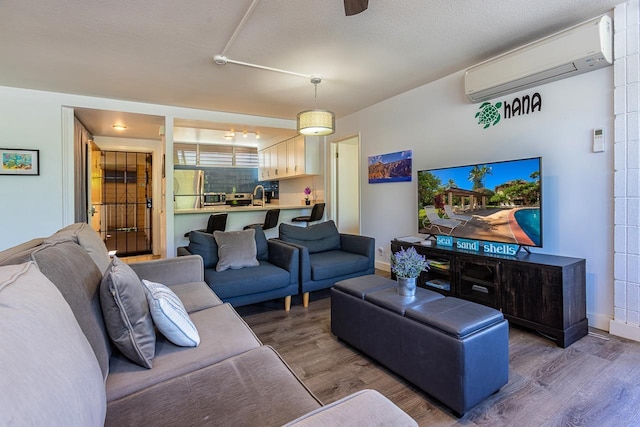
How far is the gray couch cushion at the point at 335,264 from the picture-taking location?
331 centimetres

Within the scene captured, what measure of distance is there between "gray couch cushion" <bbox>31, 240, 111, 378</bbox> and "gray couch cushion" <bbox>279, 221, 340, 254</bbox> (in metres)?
2.44

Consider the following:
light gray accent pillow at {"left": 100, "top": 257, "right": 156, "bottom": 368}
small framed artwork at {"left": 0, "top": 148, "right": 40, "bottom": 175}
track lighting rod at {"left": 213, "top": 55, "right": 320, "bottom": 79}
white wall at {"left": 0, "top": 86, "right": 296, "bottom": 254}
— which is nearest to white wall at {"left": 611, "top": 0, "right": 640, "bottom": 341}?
track lighting rod at {"left": 213, "top": 55, "right": 320, "bottom": 79}

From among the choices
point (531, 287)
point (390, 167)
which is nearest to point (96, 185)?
point (390, 167)

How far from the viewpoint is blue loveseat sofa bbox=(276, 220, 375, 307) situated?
3.27 meters

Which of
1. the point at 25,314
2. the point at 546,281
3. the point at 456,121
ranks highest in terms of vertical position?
the point at 456,121

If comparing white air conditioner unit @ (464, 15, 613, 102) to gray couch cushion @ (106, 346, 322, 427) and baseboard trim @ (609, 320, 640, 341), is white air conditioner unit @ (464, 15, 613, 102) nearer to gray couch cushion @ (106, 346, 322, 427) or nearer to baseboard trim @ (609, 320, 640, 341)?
baseboard trim @ (609, 320, 640, 341)

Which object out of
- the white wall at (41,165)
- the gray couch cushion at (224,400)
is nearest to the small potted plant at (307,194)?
the white wall at (41,165)

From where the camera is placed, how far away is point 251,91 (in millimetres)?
3980

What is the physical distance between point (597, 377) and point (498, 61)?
2608mm

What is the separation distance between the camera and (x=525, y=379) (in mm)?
1948

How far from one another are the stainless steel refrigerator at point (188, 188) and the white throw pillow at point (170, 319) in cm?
534

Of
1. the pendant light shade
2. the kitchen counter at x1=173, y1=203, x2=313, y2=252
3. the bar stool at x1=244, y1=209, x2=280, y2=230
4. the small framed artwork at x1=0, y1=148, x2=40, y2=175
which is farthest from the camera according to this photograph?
the bar stool at x1=244, y1=209, x2=280, y2=230

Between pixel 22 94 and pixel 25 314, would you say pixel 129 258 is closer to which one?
pixel 22 94

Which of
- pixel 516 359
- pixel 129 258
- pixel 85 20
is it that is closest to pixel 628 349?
pixel 516 359
